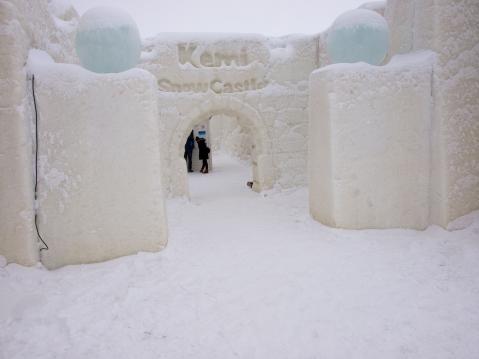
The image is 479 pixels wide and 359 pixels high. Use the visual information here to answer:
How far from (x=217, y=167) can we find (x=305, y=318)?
996 centimetres

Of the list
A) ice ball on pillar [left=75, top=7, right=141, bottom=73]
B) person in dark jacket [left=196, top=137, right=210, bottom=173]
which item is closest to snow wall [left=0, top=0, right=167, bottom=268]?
ice ball on pillar [left=75, top=7, right=141, bottom=73]

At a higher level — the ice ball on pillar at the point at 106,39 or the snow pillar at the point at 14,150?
the ice ball on pillar at the point at 106,39

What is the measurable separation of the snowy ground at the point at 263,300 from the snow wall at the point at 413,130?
0.28m

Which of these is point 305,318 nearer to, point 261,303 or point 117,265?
point 261,303

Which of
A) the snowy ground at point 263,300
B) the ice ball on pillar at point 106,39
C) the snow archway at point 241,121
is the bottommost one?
the snowy ground at point 263,300

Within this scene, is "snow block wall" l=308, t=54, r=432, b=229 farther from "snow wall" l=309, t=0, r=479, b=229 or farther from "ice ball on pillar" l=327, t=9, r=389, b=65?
"ice ball on pillar" l=327, t=9, r=389, b=65

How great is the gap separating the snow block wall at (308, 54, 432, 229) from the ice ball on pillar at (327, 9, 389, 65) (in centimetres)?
16

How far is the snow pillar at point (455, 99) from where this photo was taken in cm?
381

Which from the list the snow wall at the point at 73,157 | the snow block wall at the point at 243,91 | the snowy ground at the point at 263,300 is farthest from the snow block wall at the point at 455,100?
the snow block wall at the point at 243,91

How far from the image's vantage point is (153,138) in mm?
3488

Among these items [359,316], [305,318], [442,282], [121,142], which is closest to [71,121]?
[121,142]

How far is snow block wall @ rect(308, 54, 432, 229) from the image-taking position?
398cm

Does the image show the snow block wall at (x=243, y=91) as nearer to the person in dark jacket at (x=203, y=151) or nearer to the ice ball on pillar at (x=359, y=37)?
the ice ball on pillar at (x=359, y=37)

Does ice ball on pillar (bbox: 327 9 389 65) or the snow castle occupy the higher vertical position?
ice ball on pillar (bbox: 327 9 389 65)
